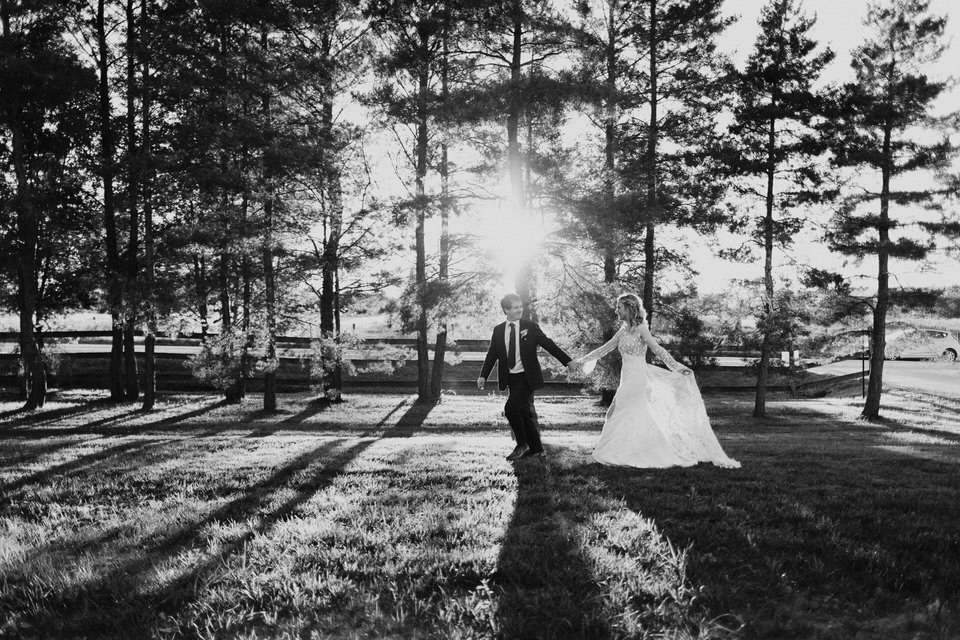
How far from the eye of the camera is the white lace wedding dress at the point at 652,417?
743cm

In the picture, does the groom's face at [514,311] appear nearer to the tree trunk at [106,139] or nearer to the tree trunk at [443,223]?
the tree trunk at [443,223]

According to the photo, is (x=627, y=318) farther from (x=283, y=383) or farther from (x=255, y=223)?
(x=283, y=383)

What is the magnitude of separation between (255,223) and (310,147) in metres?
2.78

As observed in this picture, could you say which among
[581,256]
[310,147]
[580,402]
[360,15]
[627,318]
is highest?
[360,15]

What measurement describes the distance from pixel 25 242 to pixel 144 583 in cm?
2017

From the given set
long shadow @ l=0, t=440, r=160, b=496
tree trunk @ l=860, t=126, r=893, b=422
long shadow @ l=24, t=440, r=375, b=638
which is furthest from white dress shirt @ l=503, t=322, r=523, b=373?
tree trunk @ l=860, t=126, r=893, b=422

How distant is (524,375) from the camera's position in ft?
25.2

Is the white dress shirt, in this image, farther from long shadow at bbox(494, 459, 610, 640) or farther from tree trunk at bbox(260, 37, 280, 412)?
tree trunk at bbox(260, 37, 280, 412)

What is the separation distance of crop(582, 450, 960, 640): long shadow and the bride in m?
0.48

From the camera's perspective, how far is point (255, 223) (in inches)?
723

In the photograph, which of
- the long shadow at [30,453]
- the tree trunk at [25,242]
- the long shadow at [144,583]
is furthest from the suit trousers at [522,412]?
the tree trunk at [25,242]

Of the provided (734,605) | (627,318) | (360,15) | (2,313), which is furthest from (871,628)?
(2,313)

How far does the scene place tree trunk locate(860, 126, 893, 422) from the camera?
21453mm

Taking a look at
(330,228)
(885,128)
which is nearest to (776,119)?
(885,128)
